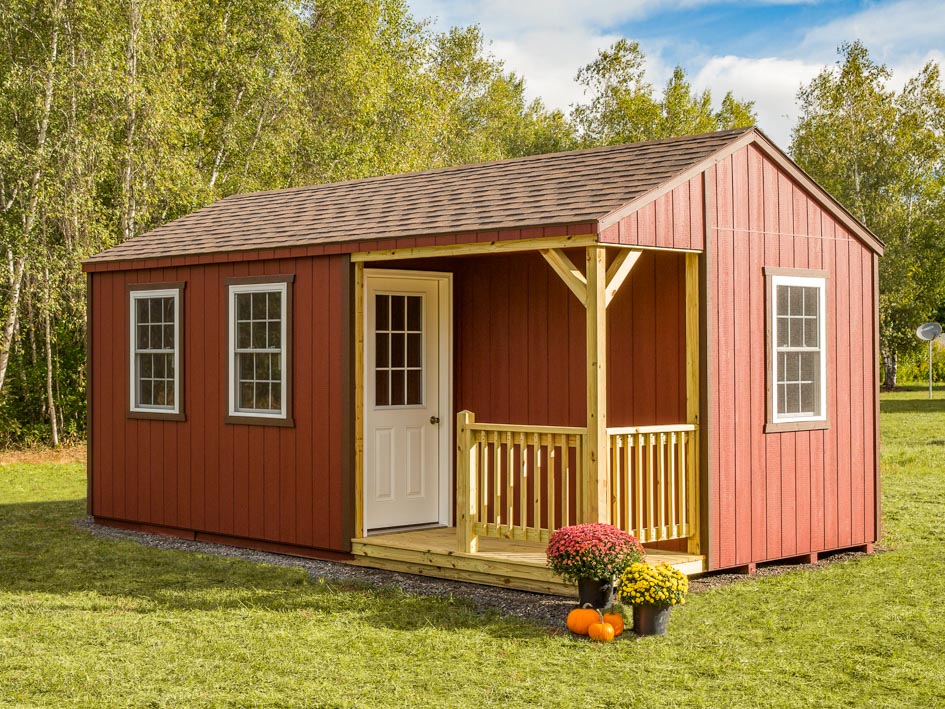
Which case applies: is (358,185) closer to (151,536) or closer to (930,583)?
(151,536)

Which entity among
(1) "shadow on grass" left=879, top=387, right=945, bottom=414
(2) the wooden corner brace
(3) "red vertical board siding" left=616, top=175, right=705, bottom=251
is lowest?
(1) "shadow on grass" left=879, top=387, right=945, bottom=414

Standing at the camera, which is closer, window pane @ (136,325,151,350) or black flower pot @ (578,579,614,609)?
→ black flower pot @ (578,579,614,609)

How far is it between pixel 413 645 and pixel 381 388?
12.1 ft

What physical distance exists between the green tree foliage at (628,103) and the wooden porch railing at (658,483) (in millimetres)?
28869

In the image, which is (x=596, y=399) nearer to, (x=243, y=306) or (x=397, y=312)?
(x=397, y=312)

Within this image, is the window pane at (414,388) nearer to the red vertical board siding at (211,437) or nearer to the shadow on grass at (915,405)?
the red vertical board siding at (211,437)

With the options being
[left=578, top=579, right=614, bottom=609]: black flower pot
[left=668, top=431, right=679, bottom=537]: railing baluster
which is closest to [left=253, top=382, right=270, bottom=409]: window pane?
[left=668, top=431, right=679, bottom=537]: railing baluster

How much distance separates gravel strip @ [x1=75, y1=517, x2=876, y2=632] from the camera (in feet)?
25.5

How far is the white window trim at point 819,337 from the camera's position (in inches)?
364

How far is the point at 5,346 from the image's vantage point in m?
18.3

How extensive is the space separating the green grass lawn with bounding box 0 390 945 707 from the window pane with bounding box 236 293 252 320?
2.16 meters

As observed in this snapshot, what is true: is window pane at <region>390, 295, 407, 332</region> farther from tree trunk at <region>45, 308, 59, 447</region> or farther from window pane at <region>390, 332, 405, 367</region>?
tree trunk at <region>45, 308, 59, 447</region>

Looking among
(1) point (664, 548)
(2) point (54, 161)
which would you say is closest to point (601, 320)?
(1) point (664, 548)

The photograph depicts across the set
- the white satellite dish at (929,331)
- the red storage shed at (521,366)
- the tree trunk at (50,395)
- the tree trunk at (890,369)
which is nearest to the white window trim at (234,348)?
the red storage shed at (521,366)
